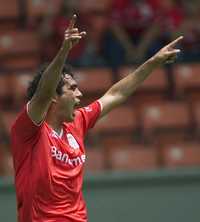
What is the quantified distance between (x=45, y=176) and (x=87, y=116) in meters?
0.73

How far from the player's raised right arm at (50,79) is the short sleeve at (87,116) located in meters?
0.73

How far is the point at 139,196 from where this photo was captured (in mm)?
7258

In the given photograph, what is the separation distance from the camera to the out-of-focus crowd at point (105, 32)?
8.69 metres

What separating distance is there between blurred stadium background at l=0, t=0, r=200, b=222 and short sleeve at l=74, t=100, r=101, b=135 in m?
2.03

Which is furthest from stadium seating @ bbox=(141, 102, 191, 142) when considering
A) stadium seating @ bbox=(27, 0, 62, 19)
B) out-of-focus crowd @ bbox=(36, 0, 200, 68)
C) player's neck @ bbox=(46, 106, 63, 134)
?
player's neck @ bbox=(46, 106, 63, 134)

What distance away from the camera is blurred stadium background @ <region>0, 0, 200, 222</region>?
23.9 ft

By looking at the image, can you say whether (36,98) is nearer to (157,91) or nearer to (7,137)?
(7,137)

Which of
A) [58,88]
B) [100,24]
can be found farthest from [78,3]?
[58,88]

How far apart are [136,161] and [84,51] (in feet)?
5.10

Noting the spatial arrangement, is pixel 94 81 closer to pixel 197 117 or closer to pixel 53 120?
pixel 197 117

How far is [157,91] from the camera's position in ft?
29.0

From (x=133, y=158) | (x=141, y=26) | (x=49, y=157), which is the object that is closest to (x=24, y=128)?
(x=49, y=157)

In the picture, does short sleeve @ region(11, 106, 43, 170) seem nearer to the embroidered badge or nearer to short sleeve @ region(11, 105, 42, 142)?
short sleeve @ region(11, 105, 42, 142)

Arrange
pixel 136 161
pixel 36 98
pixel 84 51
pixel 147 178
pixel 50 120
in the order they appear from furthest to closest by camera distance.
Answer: pixel 84 51, pixel 136 161, pixel 147 178, pixel 50 120, pixel 36 98
